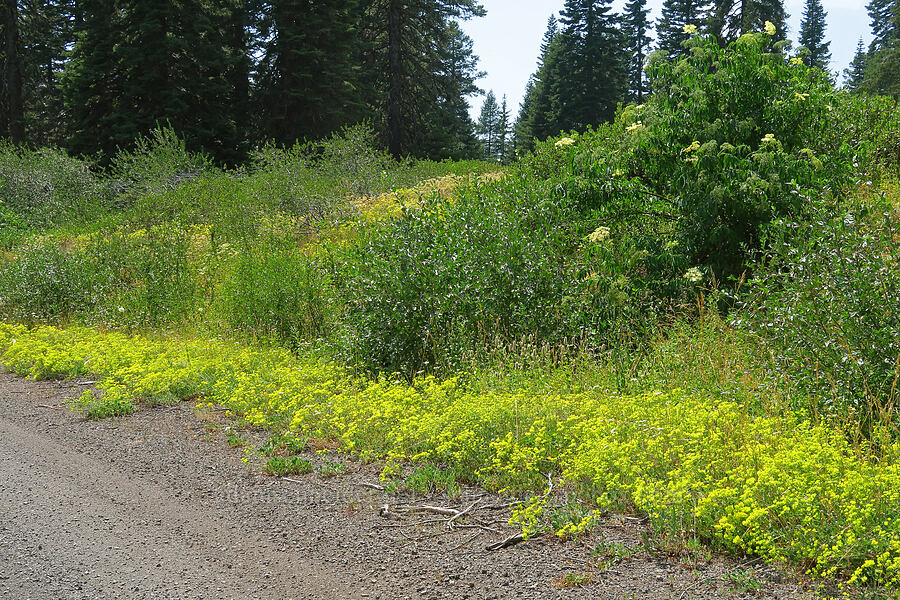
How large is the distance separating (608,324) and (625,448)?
3.16 metres

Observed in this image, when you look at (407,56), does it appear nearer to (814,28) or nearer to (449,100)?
(449,100)

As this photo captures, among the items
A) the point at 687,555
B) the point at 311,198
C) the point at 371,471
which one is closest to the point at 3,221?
the point at 311,198

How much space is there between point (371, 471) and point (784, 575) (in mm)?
2895

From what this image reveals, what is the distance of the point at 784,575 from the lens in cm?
330

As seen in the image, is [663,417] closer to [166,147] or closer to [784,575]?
[784,575]

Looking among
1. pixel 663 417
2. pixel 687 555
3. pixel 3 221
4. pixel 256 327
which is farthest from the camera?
pixel 3 221

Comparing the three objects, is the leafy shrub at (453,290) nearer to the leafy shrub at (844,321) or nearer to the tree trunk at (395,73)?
the leafy shrub at (844,321)

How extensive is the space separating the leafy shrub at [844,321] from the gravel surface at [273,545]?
2048 millimetres

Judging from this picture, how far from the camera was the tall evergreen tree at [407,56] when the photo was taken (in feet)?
101

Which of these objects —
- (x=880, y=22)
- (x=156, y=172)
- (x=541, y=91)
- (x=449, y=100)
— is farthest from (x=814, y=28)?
(x=156, y=172)

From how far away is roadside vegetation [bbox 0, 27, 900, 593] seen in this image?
13.5 feet

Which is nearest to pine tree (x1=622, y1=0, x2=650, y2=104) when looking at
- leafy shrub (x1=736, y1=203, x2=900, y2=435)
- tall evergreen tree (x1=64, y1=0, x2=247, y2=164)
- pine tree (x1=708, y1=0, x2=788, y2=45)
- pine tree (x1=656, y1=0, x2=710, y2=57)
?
pine tree (x1=656, y1=0, x2=710, y2=57)

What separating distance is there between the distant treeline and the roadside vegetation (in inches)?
693

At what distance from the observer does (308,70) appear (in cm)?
2984
